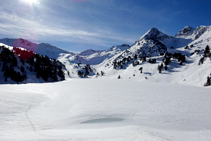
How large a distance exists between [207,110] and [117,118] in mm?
12943

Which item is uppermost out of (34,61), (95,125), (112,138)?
(34,61)

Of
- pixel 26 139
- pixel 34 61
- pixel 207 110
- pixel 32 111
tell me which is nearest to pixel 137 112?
pixel 207 110

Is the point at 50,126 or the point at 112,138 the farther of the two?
the point at 50,126

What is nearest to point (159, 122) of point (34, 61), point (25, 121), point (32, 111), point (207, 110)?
point (207, 110)

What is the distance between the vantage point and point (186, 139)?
28.4 ft

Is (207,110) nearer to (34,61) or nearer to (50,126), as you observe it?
(50,126)

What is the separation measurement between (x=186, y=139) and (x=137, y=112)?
6.90 meters

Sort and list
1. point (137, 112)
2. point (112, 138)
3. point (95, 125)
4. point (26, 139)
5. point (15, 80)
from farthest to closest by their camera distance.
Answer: point (15, 80)
point (137, 112)
point (95, 125)
point (112, 138)
point (26, 139)

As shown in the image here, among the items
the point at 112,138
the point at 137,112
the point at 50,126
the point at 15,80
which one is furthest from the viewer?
the point at 15,80

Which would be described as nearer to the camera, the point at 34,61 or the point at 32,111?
the point at 32,111

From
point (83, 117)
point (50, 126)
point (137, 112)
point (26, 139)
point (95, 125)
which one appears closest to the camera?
point (26, 139)

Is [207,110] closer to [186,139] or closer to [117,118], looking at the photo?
[186,139]

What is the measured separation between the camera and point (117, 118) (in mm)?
14234

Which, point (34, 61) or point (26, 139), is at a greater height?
point (34, 61)
